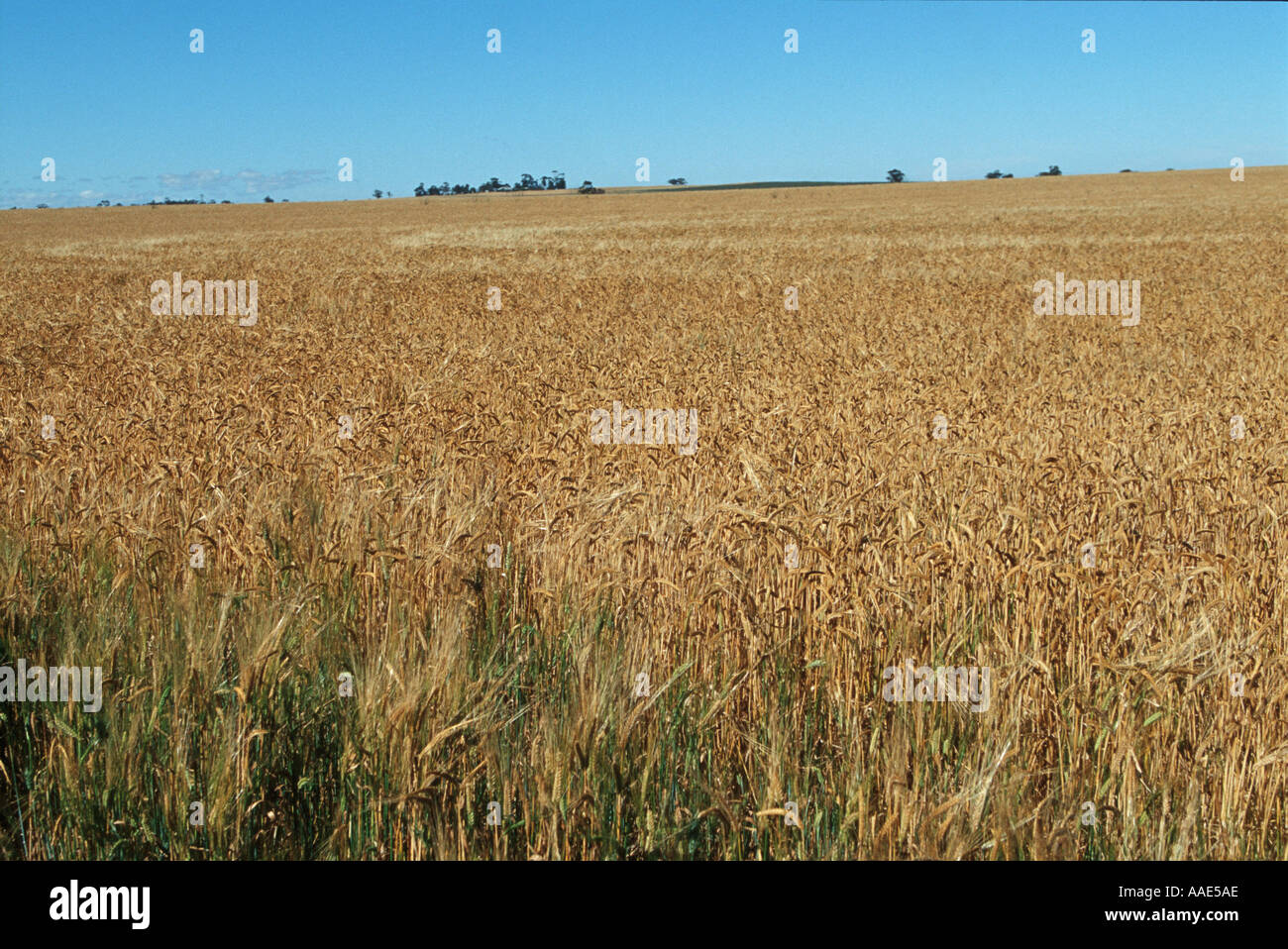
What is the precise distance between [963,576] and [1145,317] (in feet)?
31.9

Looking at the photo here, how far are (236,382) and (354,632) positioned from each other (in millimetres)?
5259

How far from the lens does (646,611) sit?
317 cm

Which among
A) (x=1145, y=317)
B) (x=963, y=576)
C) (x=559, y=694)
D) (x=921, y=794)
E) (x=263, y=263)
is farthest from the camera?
(x=263, y=263)

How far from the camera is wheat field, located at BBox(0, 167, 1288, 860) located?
2.15 metres

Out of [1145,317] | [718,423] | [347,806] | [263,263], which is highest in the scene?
[263,263]

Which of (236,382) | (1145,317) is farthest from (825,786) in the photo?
(1145,317)

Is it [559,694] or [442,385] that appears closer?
[559,694]

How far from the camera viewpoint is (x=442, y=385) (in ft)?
25.6

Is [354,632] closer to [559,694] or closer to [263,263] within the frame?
[559,694]

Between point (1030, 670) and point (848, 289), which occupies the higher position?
point (848, 289)

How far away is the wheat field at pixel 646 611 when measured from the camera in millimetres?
2148

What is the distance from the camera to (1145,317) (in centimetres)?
1136

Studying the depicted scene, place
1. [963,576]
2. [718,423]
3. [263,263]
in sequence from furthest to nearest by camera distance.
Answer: [263,263] < [718,423] < [963,576]

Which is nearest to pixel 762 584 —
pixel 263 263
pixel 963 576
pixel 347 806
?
pixel 963 576
